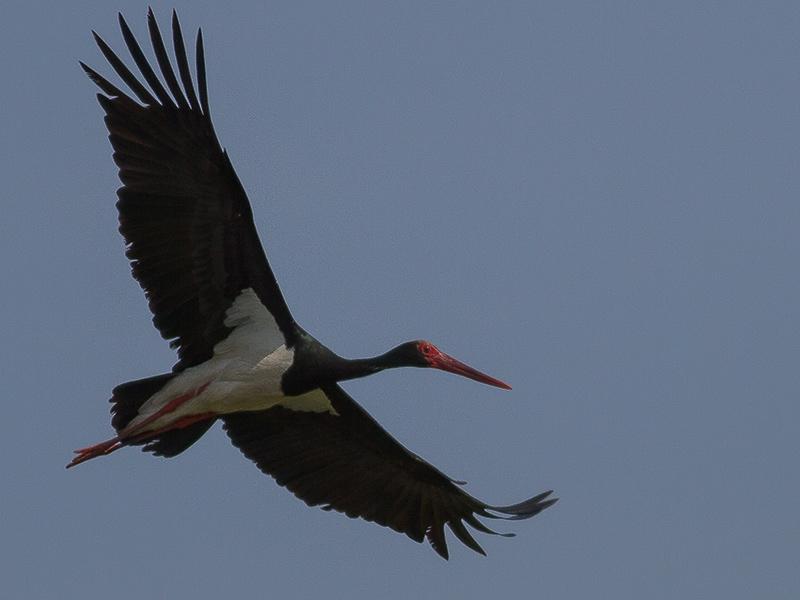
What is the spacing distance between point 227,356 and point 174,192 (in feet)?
6.08

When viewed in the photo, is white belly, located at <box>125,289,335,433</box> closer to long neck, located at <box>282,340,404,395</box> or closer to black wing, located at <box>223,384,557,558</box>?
long neck, located at <box>282,340,404,395</box>

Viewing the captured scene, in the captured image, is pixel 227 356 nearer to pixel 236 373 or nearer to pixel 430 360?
pixel 236 373

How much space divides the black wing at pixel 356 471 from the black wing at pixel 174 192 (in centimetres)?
206

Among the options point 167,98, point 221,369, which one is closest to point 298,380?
point 221,369

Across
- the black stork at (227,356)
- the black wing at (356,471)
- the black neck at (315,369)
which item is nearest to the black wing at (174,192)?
the black stork at (227,356)

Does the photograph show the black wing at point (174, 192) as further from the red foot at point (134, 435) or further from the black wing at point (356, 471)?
the black wing at point (356, 471)

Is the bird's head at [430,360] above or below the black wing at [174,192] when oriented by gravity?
below

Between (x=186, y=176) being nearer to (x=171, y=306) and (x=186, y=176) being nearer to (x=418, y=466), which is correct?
(x=171, y=306)

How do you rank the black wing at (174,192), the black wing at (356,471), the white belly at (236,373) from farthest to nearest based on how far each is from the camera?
the black wing at (356,471) < the white belly at (236,373) < the black wing at (174,192)

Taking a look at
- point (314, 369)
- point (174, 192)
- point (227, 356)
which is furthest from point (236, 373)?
point (174, 192)

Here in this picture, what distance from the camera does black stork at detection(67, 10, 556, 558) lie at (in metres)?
13.6

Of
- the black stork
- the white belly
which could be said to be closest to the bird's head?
the black stork

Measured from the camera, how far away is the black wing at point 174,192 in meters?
13.4

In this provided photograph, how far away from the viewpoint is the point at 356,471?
1599 centimetres
